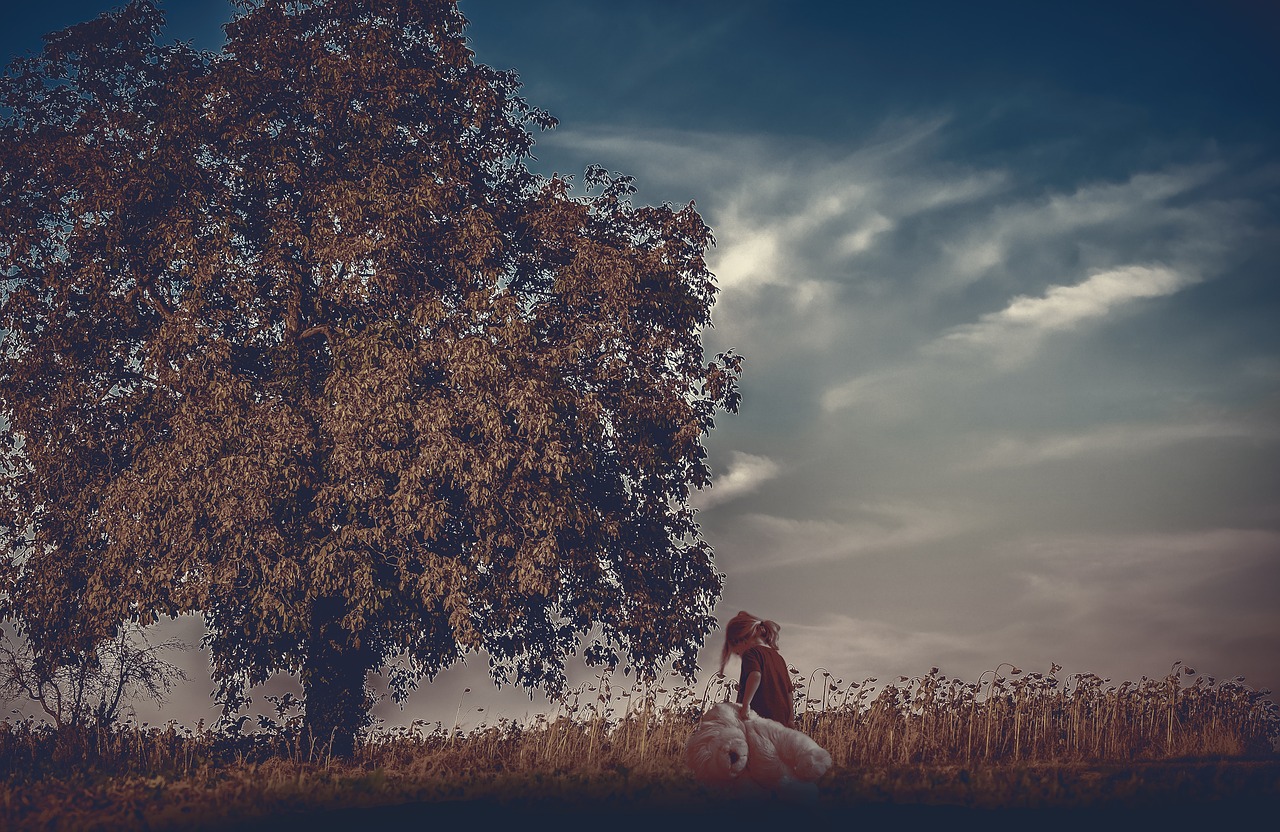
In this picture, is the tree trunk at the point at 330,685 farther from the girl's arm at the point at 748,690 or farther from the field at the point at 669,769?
the girl's arm at the point at 748,690

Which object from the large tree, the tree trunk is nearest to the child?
the large tree

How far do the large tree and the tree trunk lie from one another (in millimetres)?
56

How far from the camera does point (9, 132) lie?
2031 centimetres

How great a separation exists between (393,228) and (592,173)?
14.7 feet

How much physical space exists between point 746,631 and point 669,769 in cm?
347

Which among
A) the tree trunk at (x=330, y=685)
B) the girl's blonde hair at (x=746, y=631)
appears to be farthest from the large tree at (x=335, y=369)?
the girl's blonde hair at (x=746, y=631)

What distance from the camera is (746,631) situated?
12.8 metres

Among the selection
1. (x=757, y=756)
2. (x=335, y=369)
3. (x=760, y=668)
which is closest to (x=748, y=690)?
(x=760, y=668)

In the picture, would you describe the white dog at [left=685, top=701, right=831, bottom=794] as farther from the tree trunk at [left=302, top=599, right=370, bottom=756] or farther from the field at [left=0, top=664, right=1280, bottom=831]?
the tree trunk at [left=302, top=599, right=370, bottom=756]

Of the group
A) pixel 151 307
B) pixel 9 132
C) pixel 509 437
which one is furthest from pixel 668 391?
pixel 9 132

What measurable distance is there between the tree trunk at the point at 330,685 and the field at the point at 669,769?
0.40 m

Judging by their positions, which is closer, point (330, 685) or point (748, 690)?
point (748, 690)

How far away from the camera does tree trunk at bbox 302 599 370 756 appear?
732 inches

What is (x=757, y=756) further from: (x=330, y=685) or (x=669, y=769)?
(x=330, y=685)
